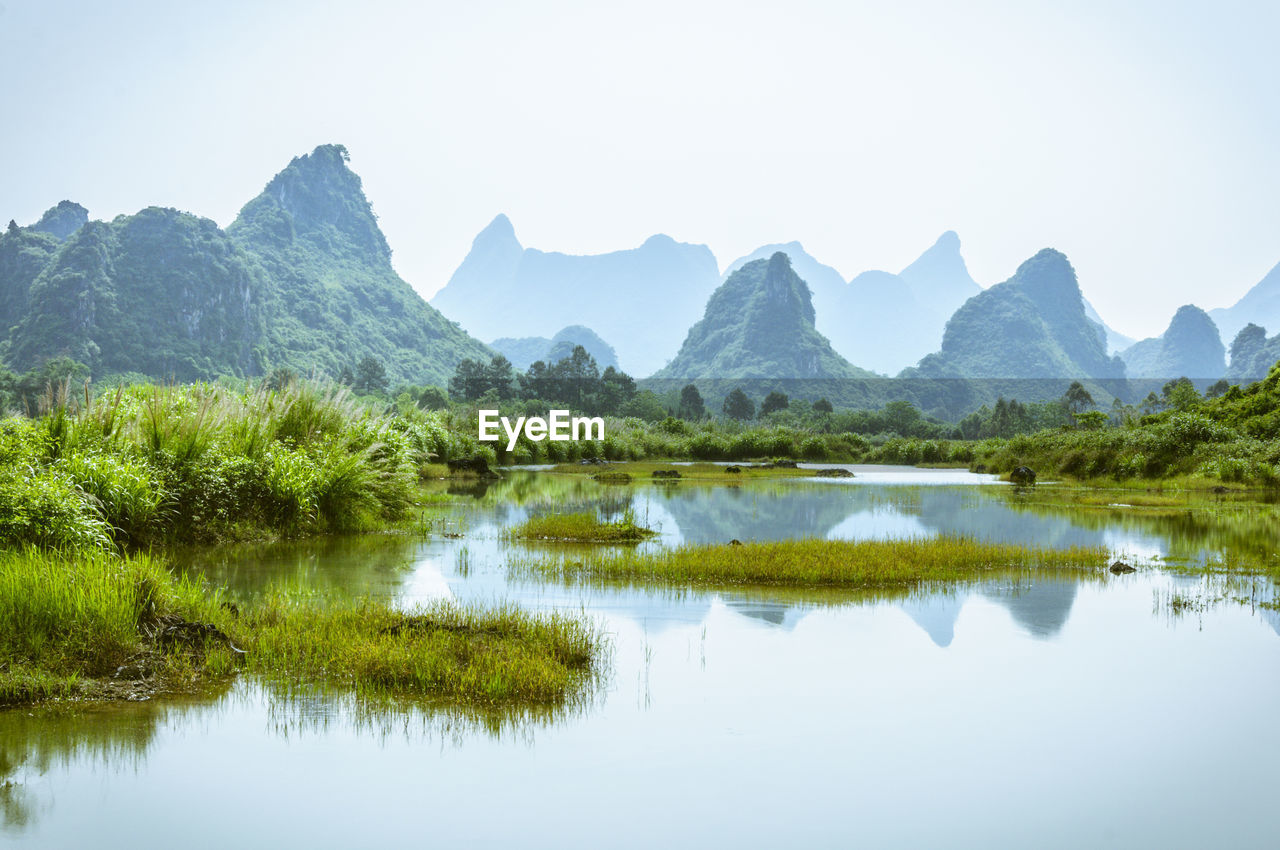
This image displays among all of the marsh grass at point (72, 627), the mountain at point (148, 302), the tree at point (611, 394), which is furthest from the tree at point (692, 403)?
the marsh grass at point (72, 627)

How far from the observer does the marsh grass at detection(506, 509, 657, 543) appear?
52.3ft

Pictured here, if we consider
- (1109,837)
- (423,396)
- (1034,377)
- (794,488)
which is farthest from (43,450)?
(1034,377)

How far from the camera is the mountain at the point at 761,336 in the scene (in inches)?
5719

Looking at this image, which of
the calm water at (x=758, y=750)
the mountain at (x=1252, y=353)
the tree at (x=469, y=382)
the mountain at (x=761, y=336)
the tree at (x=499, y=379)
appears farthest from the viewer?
the mountain at (x=761, y=336)

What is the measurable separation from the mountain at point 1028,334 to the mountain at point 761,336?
648 inches

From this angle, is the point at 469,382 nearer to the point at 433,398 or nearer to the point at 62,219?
the point at 433,398

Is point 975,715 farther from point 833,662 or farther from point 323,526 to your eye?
point 323,526

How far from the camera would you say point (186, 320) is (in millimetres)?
119438

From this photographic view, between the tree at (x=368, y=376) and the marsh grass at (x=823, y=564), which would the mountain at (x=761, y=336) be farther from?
the marsh grass at (x=823, y=564)

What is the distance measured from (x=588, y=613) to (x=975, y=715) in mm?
4307

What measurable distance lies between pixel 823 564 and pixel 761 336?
141483 millimetres

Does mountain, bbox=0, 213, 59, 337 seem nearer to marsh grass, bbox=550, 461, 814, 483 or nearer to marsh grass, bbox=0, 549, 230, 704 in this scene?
marsh grass, bbox=550, 461, 814, 483

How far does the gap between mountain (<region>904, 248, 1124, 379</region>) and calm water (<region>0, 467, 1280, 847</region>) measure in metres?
144

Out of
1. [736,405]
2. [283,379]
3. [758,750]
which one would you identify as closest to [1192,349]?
[736,405]
